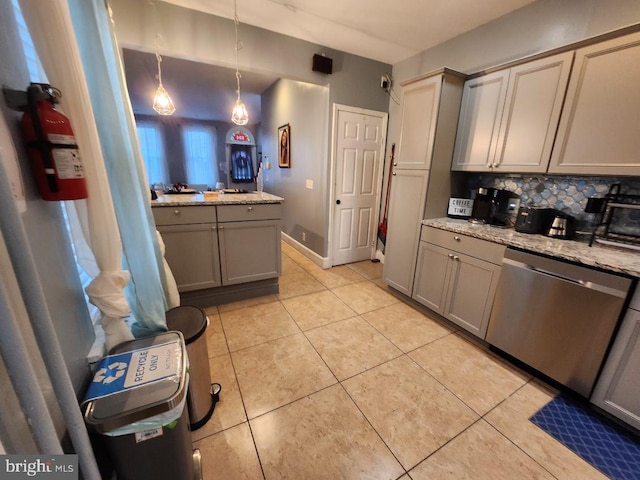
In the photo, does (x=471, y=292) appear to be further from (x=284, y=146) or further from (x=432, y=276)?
(x=284, y=146)

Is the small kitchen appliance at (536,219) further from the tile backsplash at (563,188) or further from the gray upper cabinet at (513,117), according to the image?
the gray upper cabinet at (513,117)

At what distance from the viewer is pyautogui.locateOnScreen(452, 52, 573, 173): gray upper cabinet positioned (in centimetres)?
177

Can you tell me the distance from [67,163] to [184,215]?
1.48 meters

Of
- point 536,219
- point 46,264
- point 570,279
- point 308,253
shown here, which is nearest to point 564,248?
point 570,279

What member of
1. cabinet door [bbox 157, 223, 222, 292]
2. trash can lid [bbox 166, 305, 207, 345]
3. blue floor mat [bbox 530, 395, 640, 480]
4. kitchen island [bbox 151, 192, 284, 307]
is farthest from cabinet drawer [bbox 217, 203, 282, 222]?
blue floor mat [bbox 530, 395, 640, 480]

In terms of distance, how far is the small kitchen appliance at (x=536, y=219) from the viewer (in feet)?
6.28

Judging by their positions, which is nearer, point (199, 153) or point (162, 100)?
point (162, 100)

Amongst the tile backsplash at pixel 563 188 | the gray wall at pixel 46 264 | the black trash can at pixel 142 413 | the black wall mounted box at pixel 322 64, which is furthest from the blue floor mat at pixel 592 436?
the black wall mounted box at pixel 322 64

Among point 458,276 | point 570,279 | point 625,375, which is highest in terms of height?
point 570,279

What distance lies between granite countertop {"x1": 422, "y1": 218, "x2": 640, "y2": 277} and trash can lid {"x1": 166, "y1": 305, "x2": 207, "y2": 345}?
1.99 metres

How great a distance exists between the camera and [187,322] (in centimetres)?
139

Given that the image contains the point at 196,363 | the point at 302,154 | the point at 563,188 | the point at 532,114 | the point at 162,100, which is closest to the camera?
the point at 196,363

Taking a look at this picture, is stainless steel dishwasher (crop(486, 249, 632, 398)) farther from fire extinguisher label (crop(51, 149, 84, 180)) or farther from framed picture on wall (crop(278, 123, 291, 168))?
framed picture on wall (crop(278, 123, 291, 168))

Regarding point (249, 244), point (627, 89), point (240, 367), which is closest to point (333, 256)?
point (249, 244)
